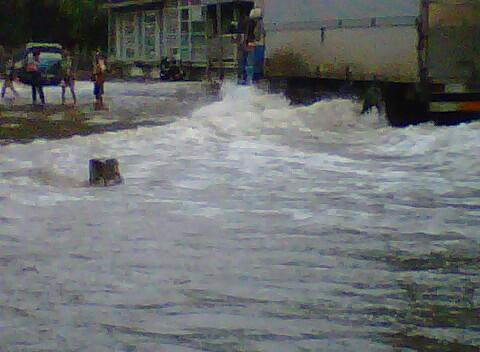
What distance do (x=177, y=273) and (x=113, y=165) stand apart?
5112mm

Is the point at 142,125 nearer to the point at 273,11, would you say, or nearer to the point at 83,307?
the point at 273,11

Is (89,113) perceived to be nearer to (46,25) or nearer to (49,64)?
(49,64)

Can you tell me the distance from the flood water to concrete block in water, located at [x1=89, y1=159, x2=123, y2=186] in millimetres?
244

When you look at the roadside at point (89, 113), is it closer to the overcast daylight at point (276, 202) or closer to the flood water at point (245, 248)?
the overcast daylight at point (276, 202)

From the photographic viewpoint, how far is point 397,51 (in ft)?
65.5

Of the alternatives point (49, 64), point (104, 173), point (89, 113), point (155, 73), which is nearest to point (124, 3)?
point (155, 73)

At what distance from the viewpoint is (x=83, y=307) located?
282 inches

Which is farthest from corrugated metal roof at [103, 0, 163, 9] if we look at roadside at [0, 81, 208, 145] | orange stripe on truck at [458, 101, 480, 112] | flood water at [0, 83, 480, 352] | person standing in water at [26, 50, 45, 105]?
flood water at [0, 83, 480, 352]

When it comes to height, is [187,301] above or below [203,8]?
below

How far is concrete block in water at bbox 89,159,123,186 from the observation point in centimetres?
1293

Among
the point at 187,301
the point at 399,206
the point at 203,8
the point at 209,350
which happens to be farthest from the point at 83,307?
the point at 203,8

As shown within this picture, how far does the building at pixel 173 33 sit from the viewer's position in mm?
43781

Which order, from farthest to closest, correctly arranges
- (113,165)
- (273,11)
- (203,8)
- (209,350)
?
(203,8)
(273,11)
(113,165)
(209,350)

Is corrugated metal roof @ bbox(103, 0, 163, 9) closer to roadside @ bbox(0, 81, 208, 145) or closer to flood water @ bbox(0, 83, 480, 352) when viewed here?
roadside @ bbox(0, 81, 208, 145)
